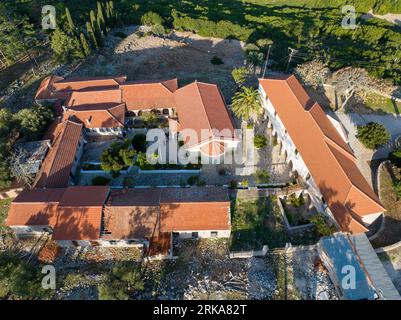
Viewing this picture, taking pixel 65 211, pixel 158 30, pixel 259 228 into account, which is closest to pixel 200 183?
pixel 259 228

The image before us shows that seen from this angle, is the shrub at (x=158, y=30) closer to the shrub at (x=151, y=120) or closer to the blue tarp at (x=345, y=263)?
the shrub at (x=151, y=120)

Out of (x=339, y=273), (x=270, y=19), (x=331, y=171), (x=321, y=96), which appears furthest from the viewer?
(x=270, y=19)

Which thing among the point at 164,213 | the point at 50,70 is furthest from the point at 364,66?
the point at 50,70

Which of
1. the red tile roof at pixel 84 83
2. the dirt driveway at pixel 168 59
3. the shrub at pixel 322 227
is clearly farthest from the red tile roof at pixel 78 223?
the dirt driveway at pixel 168 59

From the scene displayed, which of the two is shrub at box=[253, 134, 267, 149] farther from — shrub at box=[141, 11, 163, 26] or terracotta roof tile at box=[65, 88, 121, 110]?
shrub at box=[141, 11, 163, 26]

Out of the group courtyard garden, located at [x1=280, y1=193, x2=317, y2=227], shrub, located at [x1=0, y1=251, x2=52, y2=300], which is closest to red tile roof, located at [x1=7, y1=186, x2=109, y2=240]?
shrub, located at [x1=0, y1=251, x2=52, y2=300]

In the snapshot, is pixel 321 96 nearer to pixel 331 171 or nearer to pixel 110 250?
pixel 331 171

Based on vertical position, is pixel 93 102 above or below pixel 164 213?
above
